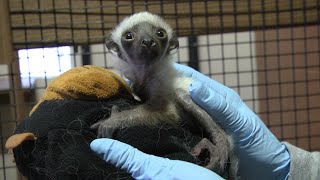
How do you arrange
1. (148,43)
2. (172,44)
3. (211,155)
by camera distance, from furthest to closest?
(172,44), (148,43), (211,155)

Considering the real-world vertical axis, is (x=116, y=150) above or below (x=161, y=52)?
below

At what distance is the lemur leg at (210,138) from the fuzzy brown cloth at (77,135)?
20mm

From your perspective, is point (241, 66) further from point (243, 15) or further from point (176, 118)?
point (176, 118)

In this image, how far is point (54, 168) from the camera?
0.83 m

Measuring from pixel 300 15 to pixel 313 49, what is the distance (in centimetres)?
44

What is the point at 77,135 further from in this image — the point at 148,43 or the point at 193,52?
the point at 193,52

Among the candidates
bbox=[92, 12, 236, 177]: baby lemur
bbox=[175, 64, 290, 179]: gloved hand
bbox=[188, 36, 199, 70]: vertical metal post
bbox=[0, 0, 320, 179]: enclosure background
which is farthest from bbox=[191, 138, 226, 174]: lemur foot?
bbox=[188, 36, 199, 70]: vertical metal post

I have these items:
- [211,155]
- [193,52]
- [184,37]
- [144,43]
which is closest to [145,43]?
[144,43]

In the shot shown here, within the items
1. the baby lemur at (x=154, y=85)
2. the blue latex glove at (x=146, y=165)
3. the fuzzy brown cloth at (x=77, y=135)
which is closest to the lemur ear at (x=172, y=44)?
the baby lemur at (x=154, y=85)

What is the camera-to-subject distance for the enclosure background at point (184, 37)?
5.94 ft

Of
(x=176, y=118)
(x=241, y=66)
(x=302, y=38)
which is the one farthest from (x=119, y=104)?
(x=241, y=66)

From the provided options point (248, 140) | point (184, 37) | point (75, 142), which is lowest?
point (248, 140)

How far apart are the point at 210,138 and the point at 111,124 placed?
25cm

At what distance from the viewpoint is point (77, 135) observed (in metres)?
0.87
